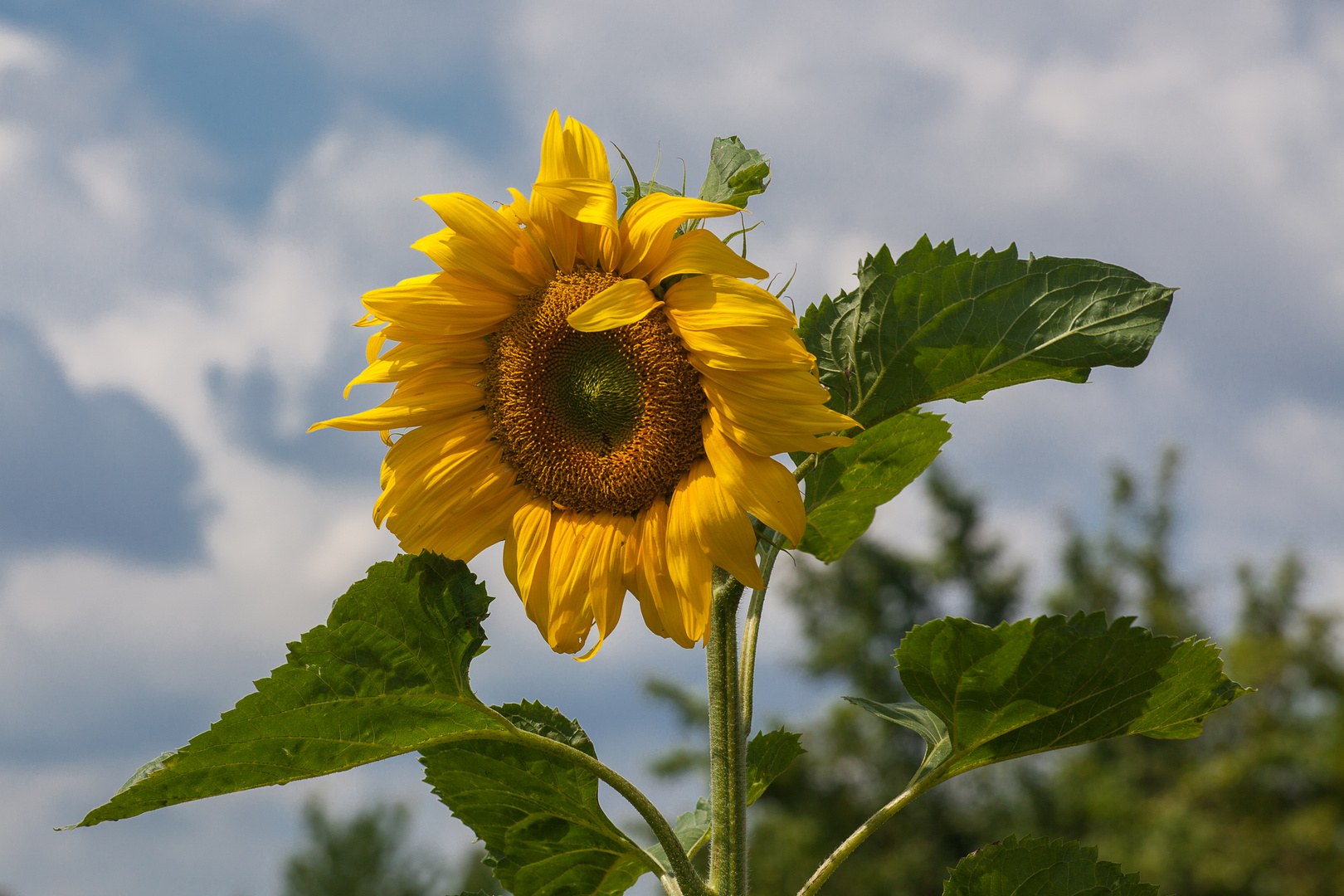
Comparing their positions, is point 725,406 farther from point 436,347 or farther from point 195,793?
point 195,793

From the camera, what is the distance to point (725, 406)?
1485mm

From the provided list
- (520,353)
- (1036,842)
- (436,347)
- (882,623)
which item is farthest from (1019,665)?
(882,623)

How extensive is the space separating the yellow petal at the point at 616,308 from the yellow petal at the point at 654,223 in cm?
5

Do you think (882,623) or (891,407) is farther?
(882,623)

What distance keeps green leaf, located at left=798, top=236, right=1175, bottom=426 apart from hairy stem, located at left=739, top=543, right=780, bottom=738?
278 millimetres

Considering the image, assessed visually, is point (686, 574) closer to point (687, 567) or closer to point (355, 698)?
point (687, 567)

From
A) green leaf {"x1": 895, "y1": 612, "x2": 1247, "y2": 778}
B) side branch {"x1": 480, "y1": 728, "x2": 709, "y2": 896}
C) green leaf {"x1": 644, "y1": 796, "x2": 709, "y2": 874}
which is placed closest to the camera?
green leaf {"x1": 895, "y1": 612, "x2": 1247, "y2": 778}

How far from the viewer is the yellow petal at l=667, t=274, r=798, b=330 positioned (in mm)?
1423

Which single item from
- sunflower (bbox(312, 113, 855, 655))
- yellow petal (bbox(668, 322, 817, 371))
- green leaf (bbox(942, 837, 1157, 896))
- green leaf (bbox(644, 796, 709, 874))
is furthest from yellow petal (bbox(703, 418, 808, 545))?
green leaf (bbox(644, 796, 709, 874))

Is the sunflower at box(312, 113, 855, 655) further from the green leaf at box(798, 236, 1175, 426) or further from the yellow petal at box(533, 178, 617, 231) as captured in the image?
the green leaf at box(798, 236, 1175, 426)

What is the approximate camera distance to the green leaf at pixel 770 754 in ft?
6.73

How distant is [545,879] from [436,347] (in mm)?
935

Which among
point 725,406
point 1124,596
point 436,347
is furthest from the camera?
point 1124,596

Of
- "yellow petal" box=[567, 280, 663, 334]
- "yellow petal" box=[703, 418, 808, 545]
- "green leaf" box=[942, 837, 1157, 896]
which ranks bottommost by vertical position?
"green leaf" box=[942, 837, 1157, 896]
